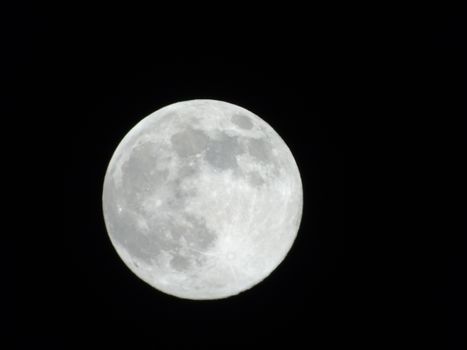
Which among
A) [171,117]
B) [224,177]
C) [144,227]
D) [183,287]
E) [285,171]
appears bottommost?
[183,287]

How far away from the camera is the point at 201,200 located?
4.11 meters

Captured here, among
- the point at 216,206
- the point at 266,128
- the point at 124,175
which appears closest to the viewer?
the point at 216,206

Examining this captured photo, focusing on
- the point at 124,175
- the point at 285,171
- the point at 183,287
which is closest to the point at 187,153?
the point at 124,175

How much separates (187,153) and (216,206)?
506mm

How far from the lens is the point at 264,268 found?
4645 mm

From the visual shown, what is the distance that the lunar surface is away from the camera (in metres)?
4.15

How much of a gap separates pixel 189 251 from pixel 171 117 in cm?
122

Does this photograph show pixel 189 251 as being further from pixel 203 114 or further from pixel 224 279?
pixel 203 114

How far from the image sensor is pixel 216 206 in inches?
162

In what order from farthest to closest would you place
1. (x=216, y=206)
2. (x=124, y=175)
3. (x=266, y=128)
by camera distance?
1. (x=266, y=128)
2. (x=124, y=175)
3. (x=216, y=206)

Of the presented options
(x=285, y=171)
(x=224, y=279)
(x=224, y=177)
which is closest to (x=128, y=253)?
(x=224, y=279)

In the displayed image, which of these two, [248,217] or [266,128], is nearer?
[248,217]

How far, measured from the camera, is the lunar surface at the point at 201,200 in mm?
4152

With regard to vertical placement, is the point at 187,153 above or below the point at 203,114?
below
